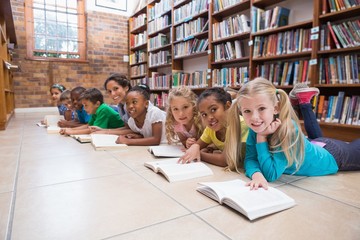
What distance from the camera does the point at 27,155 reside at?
1592mm

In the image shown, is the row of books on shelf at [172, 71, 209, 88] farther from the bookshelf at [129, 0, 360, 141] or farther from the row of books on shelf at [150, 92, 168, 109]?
the row of books on shelf at [150, 92, 168, 109]

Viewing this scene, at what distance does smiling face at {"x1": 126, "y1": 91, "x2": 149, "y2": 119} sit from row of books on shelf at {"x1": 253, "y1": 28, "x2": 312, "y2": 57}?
1.63 m

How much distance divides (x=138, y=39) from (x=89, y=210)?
17.2ft

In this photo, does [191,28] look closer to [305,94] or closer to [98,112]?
[98,112]

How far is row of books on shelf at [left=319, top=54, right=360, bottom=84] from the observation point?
217cm

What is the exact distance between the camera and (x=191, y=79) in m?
3.99

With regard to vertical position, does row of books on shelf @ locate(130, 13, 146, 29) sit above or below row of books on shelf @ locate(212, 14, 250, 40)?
above

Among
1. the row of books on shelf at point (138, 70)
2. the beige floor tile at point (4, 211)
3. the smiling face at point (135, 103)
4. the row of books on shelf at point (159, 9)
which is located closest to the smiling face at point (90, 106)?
the smiling face at point (135, 103)

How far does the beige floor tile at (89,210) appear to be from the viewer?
0.69 m

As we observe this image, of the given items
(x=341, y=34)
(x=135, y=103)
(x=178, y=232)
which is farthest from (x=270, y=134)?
(x=341, y=34)

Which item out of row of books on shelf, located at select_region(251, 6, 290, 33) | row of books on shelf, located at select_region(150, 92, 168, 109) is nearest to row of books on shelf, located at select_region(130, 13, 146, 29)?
row of books on shelf, located at select_region(150, 92, 168, 109)

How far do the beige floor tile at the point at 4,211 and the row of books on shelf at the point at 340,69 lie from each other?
253cm

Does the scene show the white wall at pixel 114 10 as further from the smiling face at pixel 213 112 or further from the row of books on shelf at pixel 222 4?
the smiling face at pixel 213 112

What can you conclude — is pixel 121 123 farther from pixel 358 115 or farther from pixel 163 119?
pixel 358 115
